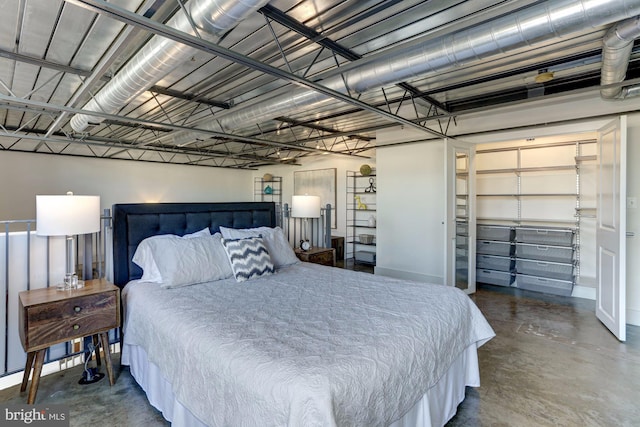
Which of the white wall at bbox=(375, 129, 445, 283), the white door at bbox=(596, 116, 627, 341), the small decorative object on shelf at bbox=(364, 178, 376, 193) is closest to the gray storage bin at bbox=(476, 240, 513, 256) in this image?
the white wall at bbox=(375, 129, 445, 283)

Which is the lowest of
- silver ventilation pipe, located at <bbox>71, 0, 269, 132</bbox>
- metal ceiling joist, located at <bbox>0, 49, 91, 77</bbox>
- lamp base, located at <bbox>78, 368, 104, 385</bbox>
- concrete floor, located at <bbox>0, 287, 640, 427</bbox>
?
concrete floor, located at <bbox>0, 287, 640, 427</bbox>

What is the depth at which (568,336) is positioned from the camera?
336 cm

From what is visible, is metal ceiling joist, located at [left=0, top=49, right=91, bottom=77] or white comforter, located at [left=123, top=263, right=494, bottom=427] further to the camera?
metal ceiling joist, located at [left=0, top=49, right=91, bottom=77]

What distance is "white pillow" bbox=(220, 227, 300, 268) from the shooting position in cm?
324

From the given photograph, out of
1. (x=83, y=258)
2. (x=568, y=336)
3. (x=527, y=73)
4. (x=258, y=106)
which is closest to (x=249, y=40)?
(x=258, y=106)

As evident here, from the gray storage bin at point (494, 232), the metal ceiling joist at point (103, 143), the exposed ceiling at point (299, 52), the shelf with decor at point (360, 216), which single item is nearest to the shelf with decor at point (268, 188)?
the metal ceiling joist at point (103, 143)

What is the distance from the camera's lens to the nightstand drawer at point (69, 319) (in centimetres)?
204

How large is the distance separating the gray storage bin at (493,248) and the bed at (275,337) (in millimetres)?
3398

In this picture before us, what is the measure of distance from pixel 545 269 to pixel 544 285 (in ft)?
0.86

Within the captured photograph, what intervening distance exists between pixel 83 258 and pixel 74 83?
8.61 feet

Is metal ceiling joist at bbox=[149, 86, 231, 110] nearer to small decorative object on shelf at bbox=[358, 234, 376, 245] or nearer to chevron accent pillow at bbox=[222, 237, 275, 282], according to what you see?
chevron accent pillow at bbox=[222, 237, 275, 282]

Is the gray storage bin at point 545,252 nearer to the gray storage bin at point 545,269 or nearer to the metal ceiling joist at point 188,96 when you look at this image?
the gray storage bin at point 545,269

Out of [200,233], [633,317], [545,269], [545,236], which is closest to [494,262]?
[545,269]

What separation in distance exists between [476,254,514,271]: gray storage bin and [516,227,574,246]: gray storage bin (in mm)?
386
